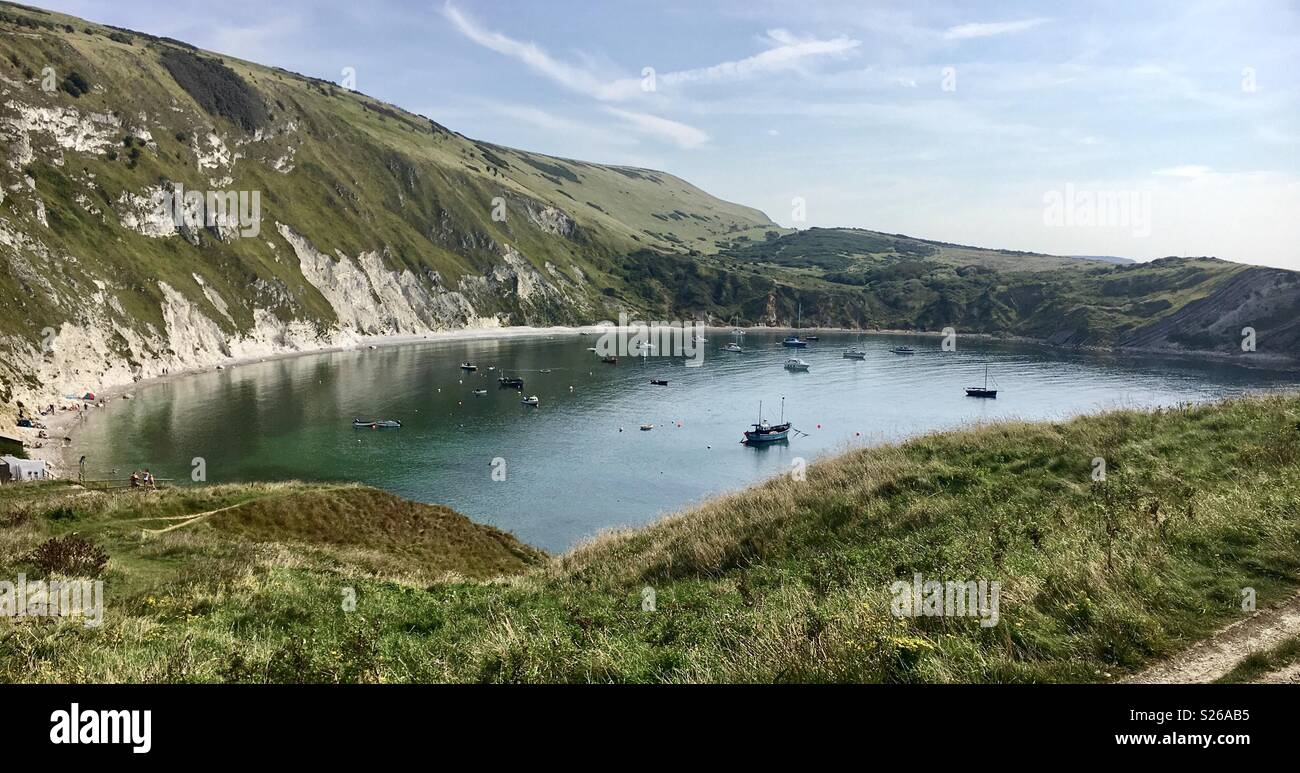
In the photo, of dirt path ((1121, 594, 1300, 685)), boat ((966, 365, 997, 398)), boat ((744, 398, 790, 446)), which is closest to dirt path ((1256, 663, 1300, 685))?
dirt path ((1121, 594, 1300, 685))

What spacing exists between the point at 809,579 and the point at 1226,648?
7.63 metres

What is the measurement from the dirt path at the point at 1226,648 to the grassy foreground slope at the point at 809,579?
21 cm

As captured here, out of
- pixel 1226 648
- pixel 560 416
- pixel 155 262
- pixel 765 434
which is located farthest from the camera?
pixel 155 262

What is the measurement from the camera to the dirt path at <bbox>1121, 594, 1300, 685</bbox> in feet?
24.3

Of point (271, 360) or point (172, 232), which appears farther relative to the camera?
point (271, 360)

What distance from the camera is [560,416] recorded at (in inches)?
3841

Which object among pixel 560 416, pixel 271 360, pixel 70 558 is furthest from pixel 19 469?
pixel 271 360

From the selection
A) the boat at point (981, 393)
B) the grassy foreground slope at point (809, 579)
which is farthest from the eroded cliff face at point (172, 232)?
the boat at point (981, 393)

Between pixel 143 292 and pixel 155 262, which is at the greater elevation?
pixel 155 262

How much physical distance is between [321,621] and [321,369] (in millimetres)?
124246

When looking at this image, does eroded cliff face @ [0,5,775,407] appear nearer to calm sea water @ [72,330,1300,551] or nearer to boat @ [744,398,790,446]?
calm sea water @ [72,330,1300,551]

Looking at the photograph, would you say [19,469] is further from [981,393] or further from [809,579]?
[981,393]
